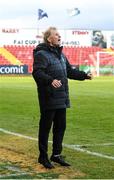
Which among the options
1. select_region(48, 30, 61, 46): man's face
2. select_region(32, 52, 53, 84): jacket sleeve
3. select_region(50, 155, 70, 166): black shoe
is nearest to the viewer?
select_region(32, 52, 53, 84): jacket sleeve

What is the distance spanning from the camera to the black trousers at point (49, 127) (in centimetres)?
877

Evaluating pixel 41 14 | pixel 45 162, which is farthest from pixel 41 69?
pixel 41 14

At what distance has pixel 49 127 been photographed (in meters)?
8.85

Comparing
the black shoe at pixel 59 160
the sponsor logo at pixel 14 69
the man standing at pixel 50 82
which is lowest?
the sponsor logo at pixel 14 69

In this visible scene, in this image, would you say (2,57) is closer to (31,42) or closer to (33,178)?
(31,42)

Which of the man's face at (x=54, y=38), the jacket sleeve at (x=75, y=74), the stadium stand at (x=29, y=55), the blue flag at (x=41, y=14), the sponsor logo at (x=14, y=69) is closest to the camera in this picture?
the man's face at (x=54, y=38)

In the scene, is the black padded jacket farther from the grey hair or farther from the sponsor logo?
the sponsor logo

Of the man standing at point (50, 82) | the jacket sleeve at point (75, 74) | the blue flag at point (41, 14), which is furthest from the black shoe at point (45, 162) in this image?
the blue flag at point (41, 14)

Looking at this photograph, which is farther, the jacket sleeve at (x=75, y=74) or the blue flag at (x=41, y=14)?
the blue flag at (x=41, y=14)

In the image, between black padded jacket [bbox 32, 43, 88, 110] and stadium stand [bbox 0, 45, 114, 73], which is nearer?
black padded jacket [bbox 32, 43, 88, 110]

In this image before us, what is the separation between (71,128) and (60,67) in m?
5.48

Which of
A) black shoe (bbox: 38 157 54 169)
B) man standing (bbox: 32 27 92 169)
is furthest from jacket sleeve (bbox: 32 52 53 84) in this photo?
black shoe (bbox: 38 157 54 169)

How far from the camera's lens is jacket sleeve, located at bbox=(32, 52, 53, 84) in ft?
27.9

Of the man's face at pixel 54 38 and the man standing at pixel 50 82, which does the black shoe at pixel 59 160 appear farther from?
the man's face at pixel 54 38
